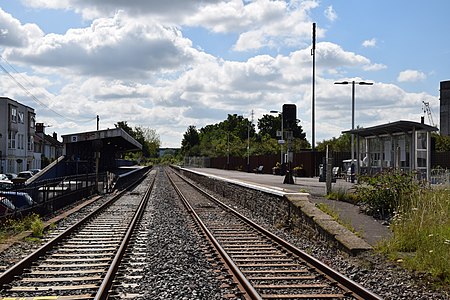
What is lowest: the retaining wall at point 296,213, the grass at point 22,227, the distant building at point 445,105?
the grass at point 22,227

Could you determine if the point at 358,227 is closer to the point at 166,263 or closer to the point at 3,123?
the point at 166,263

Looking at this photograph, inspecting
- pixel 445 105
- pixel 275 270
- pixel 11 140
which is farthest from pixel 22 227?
pixel 445 105

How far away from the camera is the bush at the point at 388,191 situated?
14.5 m

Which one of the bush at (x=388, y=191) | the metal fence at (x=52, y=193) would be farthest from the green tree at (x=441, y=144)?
the bush at (x=388, y=191)

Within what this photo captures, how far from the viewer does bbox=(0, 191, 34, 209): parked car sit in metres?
15.9

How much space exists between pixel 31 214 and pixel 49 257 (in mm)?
6598

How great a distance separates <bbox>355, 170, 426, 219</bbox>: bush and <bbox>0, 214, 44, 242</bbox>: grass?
8.51 metres

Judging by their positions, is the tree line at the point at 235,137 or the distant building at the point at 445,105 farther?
the tree line at the point at 235,137

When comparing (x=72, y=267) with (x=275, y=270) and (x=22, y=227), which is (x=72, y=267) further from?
(x=22, y=227)

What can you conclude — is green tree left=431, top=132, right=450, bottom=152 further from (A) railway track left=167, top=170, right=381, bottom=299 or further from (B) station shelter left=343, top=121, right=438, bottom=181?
(A) railway track left=167, top=170, right=381, bottom=299

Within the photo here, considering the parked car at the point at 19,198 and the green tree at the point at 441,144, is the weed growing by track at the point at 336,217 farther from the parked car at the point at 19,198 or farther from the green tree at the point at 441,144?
the green tree at the point at 441,144

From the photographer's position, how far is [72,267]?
1012 centimetres

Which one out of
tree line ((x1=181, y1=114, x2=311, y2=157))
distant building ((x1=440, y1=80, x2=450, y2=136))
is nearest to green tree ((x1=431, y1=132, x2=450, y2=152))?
distant building ((x1=440, y1=80, x2=450, y2=136))

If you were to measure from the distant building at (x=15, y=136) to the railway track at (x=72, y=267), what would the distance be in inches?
2136
